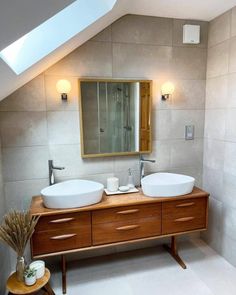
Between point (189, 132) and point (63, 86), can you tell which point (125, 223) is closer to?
point (189, 132)

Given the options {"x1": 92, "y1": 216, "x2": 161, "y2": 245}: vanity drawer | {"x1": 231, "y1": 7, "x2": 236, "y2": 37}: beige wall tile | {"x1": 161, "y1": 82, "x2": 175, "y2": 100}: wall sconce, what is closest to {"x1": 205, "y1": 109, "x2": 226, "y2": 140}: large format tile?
{"x1": 161, "y1": 82, "x2": 175, "y2": 100}: wall sconce

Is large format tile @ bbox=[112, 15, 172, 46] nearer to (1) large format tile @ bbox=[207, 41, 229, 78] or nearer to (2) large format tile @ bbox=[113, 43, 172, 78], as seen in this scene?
(2) large format tile @ bbox=[113, 43, 172, 78]

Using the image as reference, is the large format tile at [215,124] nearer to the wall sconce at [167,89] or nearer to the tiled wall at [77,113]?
the tiled wall at [77,113]

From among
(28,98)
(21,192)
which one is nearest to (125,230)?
(21,192)

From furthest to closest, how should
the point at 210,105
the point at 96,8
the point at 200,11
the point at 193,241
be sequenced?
the point at 193,241 → the point at 210,105 → the point at 200,11 → the point at 96,8

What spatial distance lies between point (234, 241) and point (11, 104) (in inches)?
98.8

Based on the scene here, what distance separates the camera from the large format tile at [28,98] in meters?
2.11

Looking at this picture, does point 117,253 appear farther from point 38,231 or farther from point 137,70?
point 137,70

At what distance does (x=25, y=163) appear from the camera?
2.21m

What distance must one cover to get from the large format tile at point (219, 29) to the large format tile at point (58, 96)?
1.50m

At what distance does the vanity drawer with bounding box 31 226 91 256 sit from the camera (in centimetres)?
189

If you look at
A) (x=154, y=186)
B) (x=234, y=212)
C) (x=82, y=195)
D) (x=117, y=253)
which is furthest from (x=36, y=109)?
(x=234, y=212)

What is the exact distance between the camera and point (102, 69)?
7.54 feet

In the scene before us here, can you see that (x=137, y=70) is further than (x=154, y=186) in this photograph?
Yes
